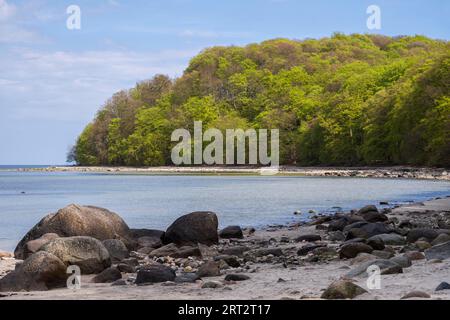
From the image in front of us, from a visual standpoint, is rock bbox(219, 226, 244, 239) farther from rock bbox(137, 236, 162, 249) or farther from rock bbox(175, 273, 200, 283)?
rock bbox(175, 273, 200, 283)

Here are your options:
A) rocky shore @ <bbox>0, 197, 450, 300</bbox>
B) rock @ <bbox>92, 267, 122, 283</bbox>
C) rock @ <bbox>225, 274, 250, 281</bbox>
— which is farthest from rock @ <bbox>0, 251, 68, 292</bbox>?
rock @ <bbox>225, 274, 250, 281</bbox>

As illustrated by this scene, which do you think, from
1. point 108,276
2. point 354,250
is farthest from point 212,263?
point 354,250

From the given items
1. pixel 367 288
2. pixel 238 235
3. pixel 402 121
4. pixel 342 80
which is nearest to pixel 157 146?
pixel 342 80

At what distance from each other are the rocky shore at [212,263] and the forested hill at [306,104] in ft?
169

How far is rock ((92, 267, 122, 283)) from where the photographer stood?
1145 centimetres

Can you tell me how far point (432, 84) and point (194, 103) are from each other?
6363cm

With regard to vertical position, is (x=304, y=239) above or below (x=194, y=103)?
below

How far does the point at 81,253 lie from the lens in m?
12.5

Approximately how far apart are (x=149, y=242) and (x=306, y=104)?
305 feet

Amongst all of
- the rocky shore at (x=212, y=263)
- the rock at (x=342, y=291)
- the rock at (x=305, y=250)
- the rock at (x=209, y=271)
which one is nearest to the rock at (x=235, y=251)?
the rocky shore at (x=212, y=263)

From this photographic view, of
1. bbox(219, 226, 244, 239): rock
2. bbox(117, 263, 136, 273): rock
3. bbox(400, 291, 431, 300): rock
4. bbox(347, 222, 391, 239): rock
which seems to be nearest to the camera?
bbox(400, 291, 431, 300): rock

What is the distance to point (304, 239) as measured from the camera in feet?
55.9

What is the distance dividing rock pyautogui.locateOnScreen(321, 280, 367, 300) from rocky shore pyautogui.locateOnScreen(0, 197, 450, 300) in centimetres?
1
